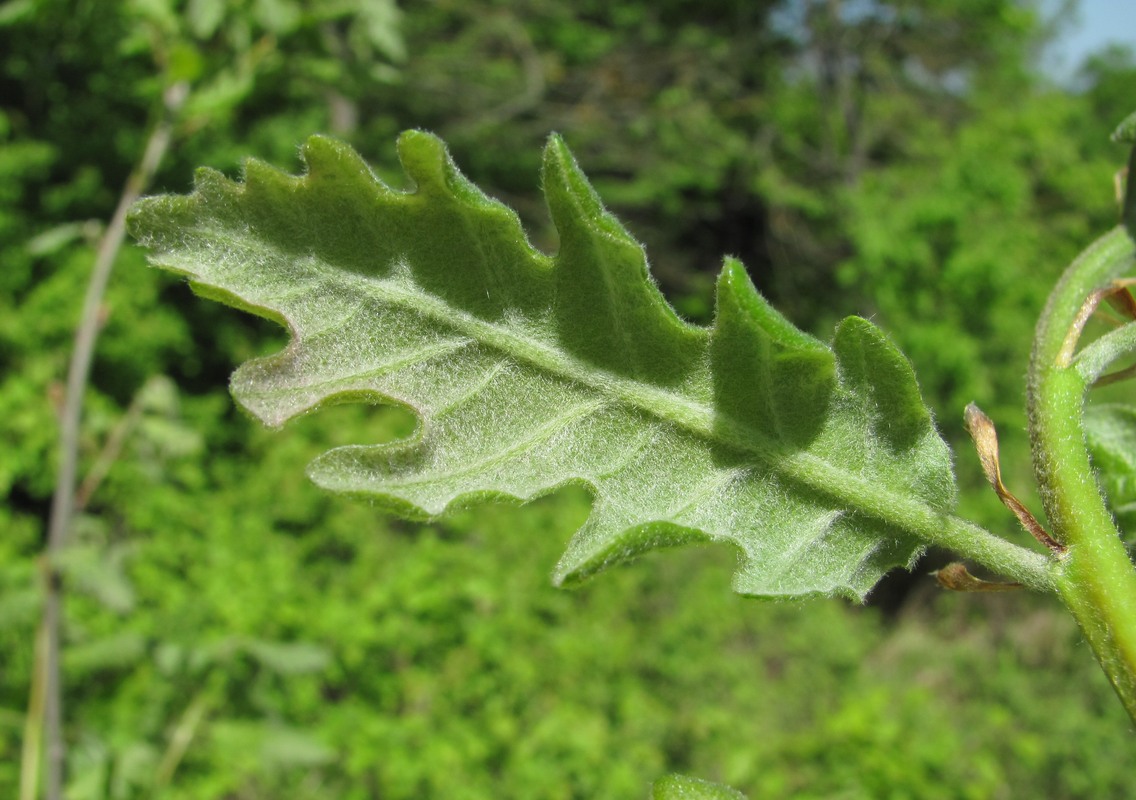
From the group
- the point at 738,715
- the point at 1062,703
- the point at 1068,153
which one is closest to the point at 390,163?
the point at 738,715

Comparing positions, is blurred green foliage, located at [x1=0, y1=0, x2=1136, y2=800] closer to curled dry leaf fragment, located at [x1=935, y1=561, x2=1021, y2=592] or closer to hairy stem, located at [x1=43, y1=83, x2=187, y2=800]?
hairy stem, located at [x1=43, y1=83, x2=187, y2=800]

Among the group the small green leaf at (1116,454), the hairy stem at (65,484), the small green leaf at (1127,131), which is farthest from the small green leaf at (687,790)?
the hairy stem at (65,484)

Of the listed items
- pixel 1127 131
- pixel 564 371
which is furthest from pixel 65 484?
pixel 1127 131

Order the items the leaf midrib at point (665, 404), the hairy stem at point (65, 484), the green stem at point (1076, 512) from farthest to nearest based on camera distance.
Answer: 1. the hairy stem at point (65, 484)
2. the leaf midrib at point (665, 404)
3. the green stem at point (1076, 512)

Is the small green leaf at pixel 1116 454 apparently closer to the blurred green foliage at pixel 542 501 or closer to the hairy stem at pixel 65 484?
the blurred green foliage at pixel 542 501

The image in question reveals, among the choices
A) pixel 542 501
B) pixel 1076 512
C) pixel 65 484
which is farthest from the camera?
pixel 542 501

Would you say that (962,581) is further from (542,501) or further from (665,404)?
(542,501)
